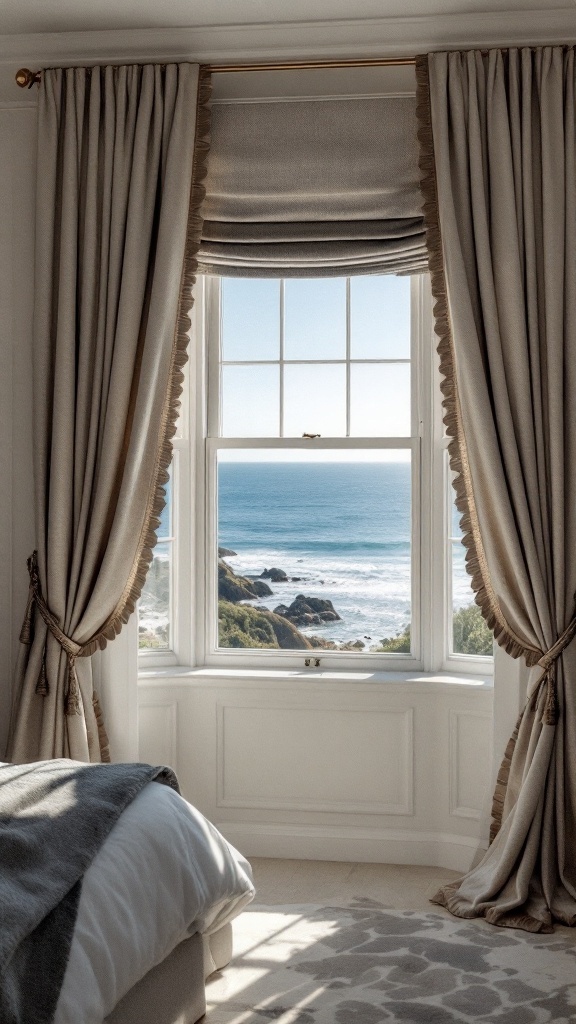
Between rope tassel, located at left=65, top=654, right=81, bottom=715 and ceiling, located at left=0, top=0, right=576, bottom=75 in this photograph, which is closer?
ceiling, located at left=0, top=0, right=576, bottom=75

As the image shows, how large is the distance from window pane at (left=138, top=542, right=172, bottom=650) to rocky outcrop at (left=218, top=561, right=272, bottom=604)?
0.22 meters

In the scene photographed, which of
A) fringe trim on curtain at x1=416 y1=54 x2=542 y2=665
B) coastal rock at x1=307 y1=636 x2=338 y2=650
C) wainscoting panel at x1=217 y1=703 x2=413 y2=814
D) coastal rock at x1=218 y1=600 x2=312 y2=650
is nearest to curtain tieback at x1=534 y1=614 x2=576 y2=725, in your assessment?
fringe trim on curtain at x1=416 y1=54 x2=542 y2=665

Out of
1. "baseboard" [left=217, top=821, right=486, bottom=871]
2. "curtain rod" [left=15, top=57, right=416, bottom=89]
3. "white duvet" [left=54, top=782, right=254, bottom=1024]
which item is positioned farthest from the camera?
"baseboard" [left=217, top=821, right=486, bottom=871]

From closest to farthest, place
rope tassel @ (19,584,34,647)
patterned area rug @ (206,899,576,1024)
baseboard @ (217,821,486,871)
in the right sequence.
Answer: patterned area rug @ (206,899,576,1024) < rope tassel @ (19,584,34,647) < baseboard @ (217,821,486,871)

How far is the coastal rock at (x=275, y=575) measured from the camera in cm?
420

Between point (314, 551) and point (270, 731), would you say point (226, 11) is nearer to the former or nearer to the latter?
point (314, 551)

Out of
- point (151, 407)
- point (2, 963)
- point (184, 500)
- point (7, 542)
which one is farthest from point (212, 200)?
point (2, 963)

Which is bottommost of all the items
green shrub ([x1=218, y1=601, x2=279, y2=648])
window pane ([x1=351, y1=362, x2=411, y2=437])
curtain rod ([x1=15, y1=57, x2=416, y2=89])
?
green shrub ([x1=218, y1=601, x2=279, y2=648])

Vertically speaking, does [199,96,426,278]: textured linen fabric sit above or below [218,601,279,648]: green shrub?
above

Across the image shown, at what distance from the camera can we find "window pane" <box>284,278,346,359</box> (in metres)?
4.17

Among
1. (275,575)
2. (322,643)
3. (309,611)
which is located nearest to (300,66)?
(275,575)

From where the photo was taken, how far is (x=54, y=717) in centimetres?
373

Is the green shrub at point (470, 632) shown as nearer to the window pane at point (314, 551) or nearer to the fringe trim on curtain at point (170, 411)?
the window pane at point (314, 551)

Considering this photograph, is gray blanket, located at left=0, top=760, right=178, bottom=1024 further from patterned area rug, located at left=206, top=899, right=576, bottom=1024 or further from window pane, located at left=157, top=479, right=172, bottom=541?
window pane, located at left=157, top=479, right=172, bottom=541
